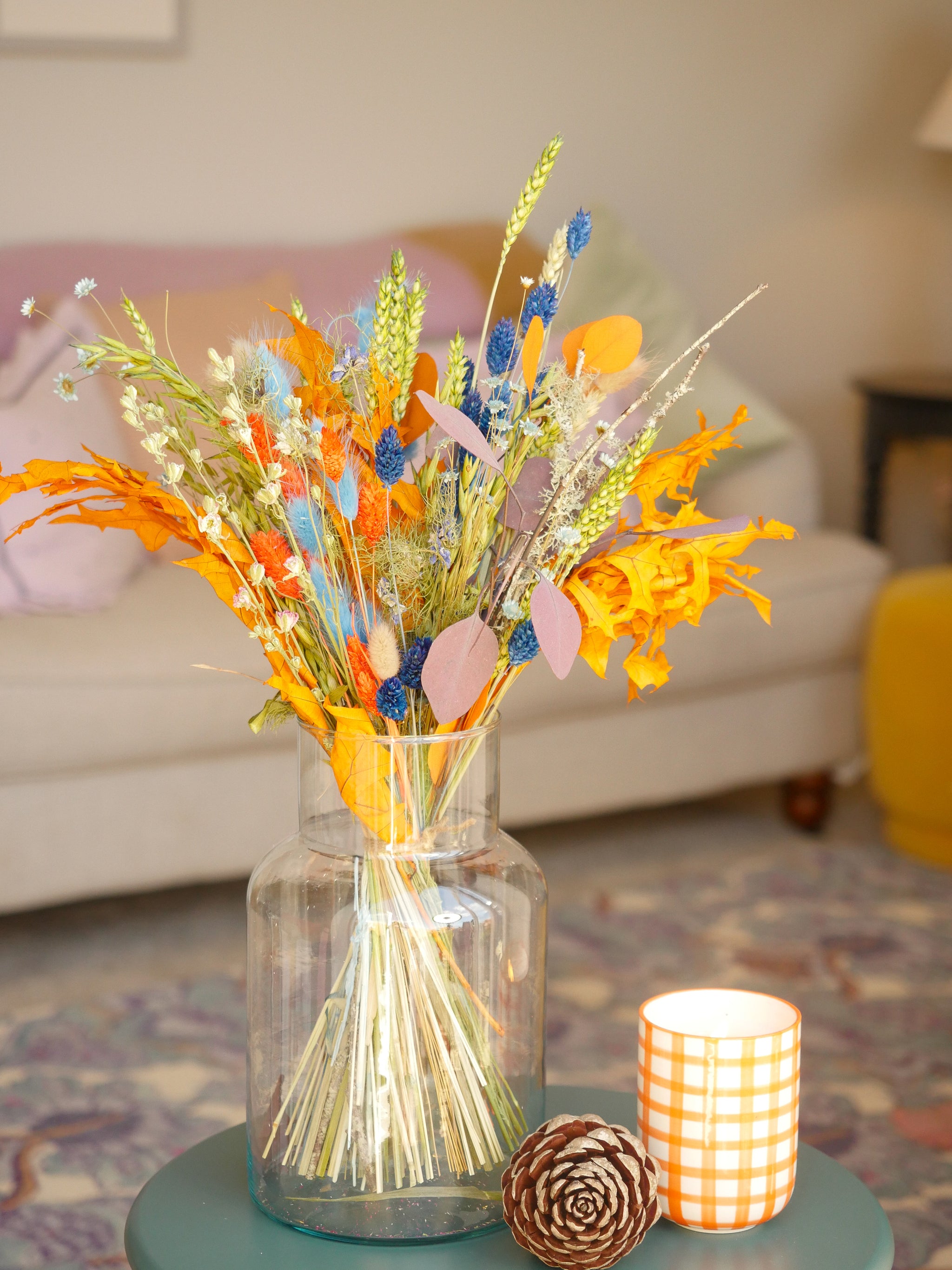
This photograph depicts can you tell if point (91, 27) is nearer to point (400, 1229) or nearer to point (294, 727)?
point (294, 727)

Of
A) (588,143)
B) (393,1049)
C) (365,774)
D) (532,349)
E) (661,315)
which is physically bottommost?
(393,1049)

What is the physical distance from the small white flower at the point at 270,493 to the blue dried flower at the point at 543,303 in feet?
0.48

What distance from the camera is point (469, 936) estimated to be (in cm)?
72

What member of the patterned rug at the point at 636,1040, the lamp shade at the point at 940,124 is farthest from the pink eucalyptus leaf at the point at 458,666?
the lamp shade at the point at 940,124

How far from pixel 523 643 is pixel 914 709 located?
1.72 metres

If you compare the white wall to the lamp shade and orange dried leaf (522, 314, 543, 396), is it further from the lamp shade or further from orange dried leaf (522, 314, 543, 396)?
orange dried leaf (522, 314, 543, 396)

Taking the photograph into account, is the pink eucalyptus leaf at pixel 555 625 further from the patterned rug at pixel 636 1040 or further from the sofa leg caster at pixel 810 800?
the sofa leg caster at pixel 810 800

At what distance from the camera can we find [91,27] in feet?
8.34

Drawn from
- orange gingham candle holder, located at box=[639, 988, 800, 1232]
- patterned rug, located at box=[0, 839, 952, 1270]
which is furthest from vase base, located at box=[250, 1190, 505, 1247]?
patterned rug, located at box=[0, 839, 952, 1270]

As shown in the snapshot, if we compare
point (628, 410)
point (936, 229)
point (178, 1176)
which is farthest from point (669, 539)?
point (936, 229)

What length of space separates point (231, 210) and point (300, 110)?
237mm

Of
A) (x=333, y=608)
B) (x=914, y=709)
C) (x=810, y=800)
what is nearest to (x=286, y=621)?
(x=333, y=608)

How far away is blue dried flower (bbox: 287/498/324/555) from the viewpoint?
0.69m

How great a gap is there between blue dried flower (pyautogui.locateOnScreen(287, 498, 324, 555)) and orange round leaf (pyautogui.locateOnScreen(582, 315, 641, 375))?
155 mm
